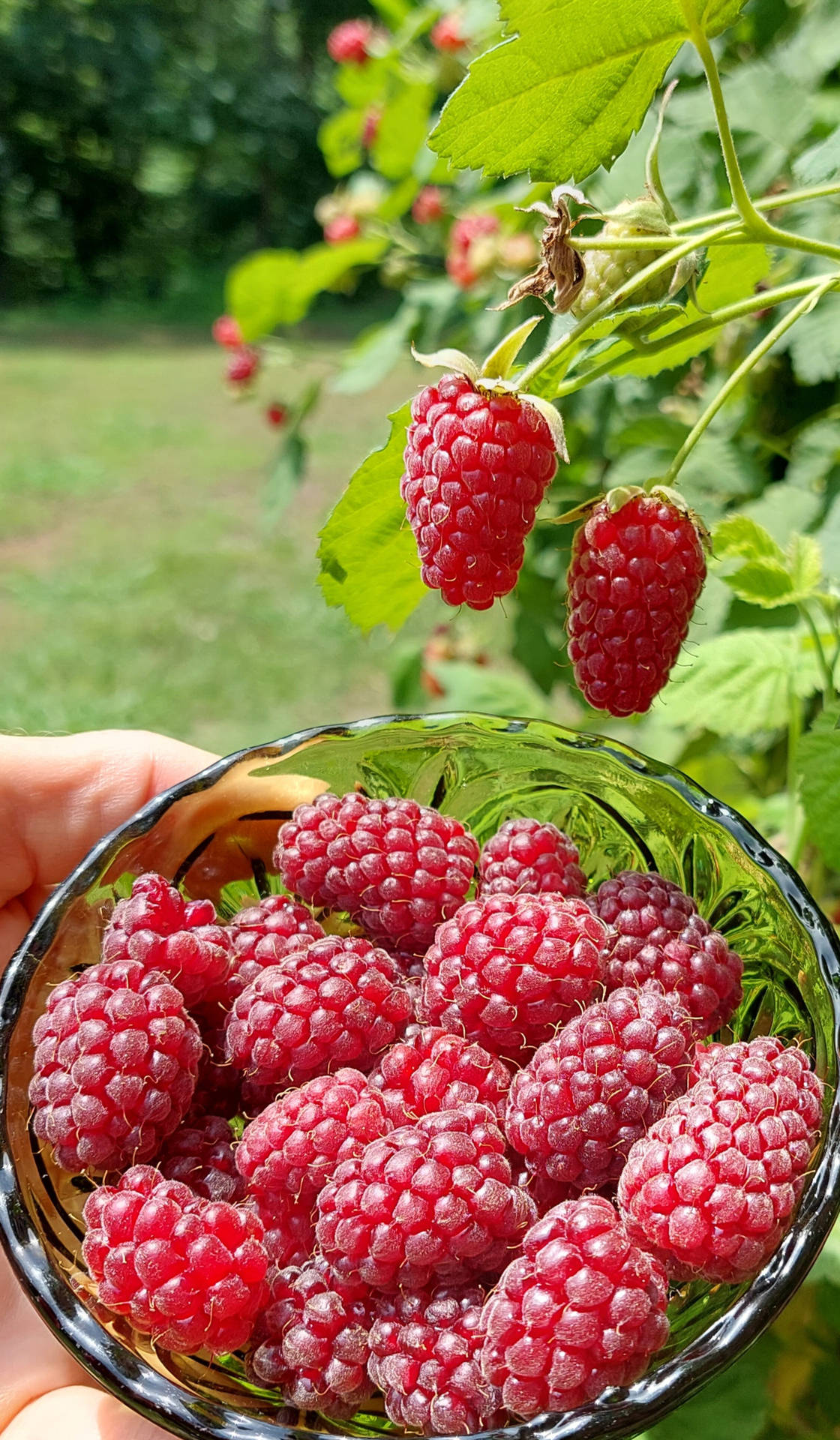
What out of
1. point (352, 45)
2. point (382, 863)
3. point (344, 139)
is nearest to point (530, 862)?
point (382, 863)

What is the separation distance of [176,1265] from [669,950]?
0.35 meters

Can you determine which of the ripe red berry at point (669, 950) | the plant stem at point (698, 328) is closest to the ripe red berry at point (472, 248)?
the plant stem at point (698, 328)

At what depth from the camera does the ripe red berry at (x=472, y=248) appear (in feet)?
5.93

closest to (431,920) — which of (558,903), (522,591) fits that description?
(558,903)

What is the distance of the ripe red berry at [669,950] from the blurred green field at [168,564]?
1.58 metres

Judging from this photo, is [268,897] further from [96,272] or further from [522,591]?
[96,272]

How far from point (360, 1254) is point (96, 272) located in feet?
28.2

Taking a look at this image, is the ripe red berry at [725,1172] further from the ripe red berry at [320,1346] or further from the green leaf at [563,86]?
the green leaf at [563,86]

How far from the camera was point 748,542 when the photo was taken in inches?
39.1

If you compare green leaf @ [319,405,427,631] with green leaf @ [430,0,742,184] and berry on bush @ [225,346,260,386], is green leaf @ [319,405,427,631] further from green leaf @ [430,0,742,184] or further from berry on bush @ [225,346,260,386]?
berry on bush @ [225,346,260,386]

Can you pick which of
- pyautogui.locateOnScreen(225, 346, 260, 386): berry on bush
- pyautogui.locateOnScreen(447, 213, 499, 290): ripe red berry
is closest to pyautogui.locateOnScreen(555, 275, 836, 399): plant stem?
pyautogui.locateOnScreen(447, 213, 499, 290): ripe red berry

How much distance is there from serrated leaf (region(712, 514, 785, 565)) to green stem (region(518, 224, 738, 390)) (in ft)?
1.05

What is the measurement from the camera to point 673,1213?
0.66 meters

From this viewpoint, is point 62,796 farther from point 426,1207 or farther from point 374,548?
point 426,1207
